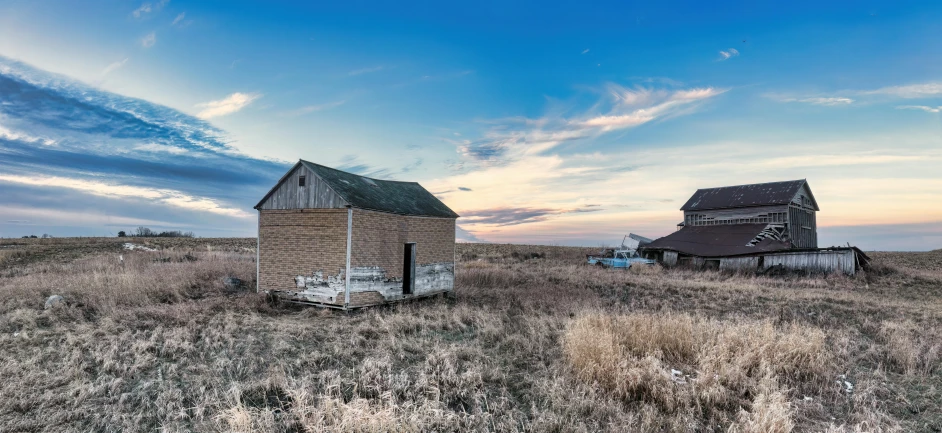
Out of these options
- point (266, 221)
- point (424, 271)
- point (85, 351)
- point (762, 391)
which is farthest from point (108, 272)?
point (762, 391)

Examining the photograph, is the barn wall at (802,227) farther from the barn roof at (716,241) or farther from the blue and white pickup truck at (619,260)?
the blue and white pickup truck at (619,260)

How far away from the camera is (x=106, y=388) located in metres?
7.10

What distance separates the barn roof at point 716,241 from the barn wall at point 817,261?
781 mm

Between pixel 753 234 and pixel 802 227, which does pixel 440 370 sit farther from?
pixel 802 227

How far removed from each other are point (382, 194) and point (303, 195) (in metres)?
2.95

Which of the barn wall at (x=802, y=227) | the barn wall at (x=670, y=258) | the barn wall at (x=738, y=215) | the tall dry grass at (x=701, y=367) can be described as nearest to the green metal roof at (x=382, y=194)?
the tall dry grass at (x=701, y=367)

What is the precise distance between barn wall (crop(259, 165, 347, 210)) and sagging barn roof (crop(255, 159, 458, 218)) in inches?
5.2

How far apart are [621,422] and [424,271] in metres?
11.2

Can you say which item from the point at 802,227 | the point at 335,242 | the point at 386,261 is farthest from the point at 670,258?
the point at 335,242

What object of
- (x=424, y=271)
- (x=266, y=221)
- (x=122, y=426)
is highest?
(x=266, y=221)

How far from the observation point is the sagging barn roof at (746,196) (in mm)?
33000

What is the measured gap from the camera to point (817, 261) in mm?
26969

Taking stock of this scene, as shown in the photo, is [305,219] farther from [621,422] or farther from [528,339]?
[621,422]

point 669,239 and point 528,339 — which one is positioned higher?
point 669,239
